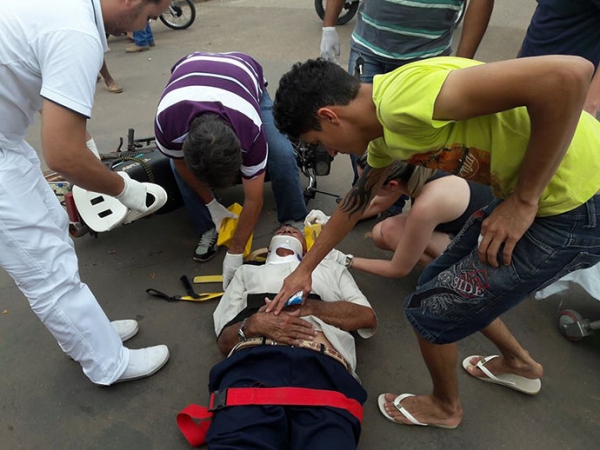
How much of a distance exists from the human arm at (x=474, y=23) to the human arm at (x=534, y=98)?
1.58m

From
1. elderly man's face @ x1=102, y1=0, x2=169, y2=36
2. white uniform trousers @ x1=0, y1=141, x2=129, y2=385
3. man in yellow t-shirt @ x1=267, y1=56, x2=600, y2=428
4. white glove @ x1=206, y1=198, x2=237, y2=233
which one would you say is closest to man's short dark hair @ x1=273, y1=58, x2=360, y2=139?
man in yellow t-shirt @ x1=267, y1=56, x2=600, y2=428

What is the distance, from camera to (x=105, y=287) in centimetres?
275

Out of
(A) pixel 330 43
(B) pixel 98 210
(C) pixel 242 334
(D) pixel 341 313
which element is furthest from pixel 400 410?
(A) pixel 330 43

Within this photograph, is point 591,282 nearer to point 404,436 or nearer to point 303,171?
point 404,436

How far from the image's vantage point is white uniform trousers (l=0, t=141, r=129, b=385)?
158 cm

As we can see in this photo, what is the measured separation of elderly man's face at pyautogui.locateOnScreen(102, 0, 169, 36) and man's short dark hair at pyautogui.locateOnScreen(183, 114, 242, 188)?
25.1 inches

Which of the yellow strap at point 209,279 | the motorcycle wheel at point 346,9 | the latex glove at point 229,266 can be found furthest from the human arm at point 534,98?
the motorcycle wheel at point 346,9

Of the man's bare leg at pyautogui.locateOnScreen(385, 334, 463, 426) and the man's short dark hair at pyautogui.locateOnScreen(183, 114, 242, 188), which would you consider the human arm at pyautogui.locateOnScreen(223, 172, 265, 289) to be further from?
the man's bare leg at pyautogui.locateOnScreen(385, 334, 463, 426)

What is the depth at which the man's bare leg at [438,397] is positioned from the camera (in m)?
1.65

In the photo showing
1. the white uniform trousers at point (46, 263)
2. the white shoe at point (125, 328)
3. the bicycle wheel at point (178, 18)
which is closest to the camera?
the white uniform trousers at point (46, 263)

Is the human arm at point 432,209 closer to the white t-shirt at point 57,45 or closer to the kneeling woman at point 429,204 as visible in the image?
the kneeling woman at point 429,204

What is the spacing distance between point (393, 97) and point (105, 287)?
226 cm

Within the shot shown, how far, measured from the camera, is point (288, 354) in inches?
69.2

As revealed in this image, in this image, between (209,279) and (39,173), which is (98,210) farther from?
(39,173)
